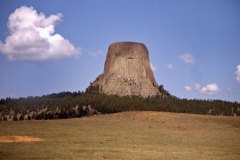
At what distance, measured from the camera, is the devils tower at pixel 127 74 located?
322 feet

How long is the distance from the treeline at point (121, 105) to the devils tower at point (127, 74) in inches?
278

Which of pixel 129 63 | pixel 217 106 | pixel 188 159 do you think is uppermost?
pixel 129 63

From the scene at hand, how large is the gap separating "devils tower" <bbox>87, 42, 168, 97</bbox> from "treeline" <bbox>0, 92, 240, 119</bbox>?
23.2 ft

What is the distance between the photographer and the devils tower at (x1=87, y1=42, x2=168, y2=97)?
322 ft

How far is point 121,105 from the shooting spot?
270 feet

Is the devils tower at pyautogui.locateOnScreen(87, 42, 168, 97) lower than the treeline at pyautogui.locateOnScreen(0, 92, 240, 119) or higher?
Result: higher

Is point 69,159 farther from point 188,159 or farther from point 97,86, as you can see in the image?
point 97,86

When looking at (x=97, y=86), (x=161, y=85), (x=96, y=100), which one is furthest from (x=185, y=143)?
(x=161, y=85)

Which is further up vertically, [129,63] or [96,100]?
[129,63]

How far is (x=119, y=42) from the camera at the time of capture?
358 feet

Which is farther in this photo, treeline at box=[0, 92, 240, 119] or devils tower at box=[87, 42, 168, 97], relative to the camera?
devils tower at box=[87, 42, 168, 97]

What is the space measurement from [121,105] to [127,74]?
21.5 m

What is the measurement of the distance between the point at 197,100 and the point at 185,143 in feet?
197

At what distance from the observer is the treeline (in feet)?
268
